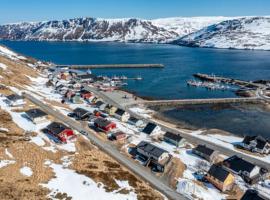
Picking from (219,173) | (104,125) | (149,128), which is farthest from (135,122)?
(219,173)

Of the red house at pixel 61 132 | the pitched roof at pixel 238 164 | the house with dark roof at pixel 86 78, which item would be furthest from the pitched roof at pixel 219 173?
the house with dark roof at pixel 86 78

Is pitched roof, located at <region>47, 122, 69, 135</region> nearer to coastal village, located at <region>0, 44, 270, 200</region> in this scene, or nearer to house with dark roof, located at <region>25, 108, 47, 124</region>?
coastal village, located at <region>0, 44, 270, 200</region>

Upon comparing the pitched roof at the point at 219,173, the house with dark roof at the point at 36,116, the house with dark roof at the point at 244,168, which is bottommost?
the house with dark roof at the point at 244,168

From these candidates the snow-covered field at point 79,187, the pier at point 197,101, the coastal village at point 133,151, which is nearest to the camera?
the snow-covered field at point 79,187

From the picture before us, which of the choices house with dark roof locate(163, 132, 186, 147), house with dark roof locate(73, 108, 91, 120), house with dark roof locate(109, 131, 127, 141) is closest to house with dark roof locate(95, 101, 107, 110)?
house with dark roof locate(73, 108, 91, 120)

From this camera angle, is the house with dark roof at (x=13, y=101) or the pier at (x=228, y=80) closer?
the house with dark roof at (x=13, y=101)

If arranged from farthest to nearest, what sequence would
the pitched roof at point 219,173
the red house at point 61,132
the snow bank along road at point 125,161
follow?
the red house at point 61,132 → the pitched roof at point 219,173 → the snow bank along road at point 125,161

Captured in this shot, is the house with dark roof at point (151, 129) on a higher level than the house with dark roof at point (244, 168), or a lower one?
higher

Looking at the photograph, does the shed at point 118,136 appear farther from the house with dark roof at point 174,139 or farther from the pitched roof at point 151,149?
the house with dark roof at point 174,139
